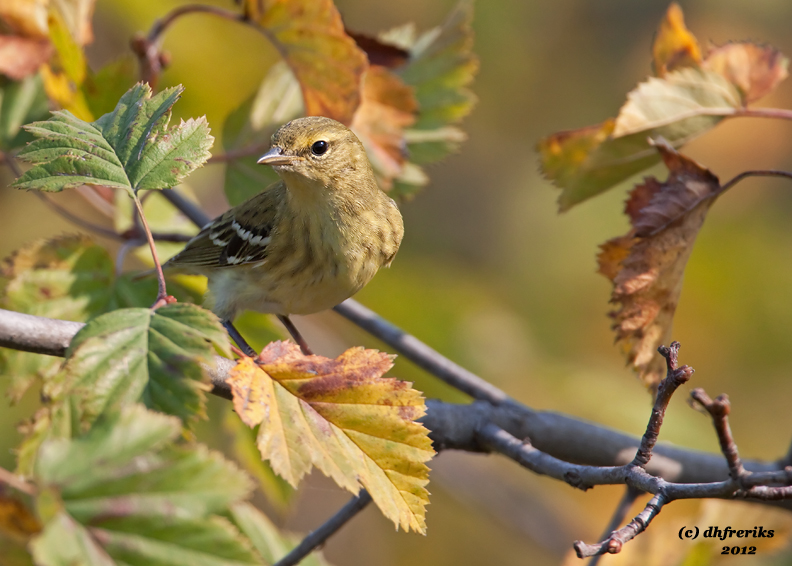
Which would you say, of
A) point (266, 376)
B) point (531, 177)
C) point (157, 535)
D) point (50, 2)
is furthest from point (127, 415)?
point (531, 177)

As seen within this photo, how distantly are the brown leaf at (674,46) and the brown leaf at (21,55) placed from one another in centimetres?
250

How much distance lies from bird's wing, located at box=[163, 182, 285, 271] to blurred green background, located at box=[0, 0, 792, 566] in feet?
2.72

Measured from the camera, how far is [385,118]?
332 centimetres

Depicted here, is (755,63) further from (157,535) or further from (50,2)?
(50,2)

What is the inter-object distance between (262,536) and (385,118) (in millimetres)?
1827

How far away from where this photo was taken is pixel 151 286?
3191 mm

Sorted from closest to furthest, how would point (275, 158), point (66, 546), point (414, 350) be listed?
point (66, 546) → point (275, 158) → point (414, 350)

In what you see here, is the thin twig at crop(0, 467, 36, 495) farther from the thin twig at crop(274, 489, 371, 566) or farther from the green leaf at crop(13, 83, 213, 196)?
the thin twig at crop(274, 489, 371, 566)

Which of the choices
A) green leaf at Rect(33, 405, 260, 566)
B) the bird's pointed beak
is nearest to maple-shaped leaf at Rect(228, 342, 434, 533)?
green leaf at Rect(33, 405, 260, 566)

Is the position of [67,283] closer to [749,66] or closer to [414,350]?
[414,350]

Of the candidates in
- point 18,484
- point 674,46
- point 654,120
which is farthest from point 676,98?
point 18,484

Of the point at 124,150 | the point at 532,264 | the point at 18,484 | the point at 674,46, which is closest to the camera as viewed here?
the point at 18,484

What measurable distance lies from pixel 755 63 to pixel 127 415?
2.56 m

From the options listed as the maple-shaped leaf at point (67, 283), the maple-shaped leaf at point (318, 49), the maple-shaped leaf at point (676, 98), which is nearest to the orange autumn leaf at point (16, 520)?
the maple-shaped leaf at point (67, 283)
